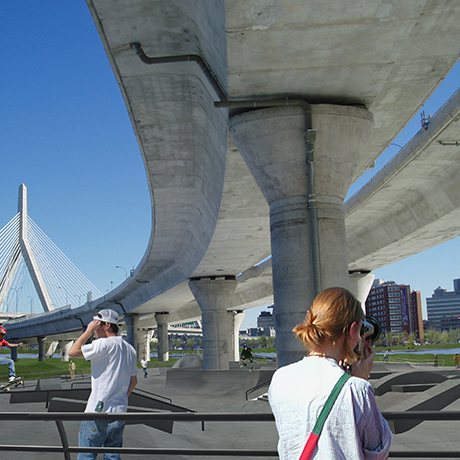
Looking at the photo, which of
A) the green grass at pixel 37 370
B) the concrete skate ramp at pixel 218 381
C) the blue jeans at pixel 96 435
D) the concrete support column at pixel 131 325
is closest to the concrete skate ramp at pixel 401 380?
the concrete skate ramp at pixel 218 381

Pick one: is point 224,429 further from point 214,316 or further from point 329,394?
point 214,316

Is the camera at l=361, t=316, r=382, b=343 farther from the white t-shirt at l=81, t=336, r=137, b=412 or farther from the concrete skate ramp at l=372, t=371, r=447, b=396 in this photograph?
the concrete skate ramp at l=372, t=371, r=447, b=396

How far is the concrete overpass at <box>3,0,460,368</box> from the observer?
873 centimetres

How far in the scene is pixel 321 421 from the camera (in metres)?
2.04

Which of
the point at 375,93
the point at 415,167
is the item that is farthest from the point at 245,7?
the point at 415,167

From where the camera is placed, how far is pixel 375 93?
11180mm

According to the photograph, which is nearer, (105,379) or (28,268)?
(105,379)

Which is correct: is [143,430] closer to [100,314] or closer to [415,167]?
[100,314]

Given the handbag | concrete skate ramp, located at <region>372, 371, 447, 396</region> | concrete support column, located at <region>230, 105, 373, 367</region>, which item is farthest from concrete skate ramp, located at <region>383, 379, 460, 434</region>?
the handbag

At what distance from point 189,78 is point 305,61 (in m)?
4.42

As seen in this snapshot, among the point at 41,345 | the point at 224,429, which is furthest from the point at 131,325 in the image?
the point at 224,429

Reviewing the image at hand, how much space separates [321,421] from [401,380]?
16213 millimetres

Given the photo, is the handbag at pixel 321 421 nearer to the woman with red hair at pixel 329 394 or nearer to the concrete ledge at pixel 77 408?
the woman with red hair at pixel 329 394

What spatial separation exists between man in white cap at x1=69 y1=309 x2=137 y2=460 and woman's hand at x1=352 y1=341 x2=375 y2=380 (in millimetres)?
3061
